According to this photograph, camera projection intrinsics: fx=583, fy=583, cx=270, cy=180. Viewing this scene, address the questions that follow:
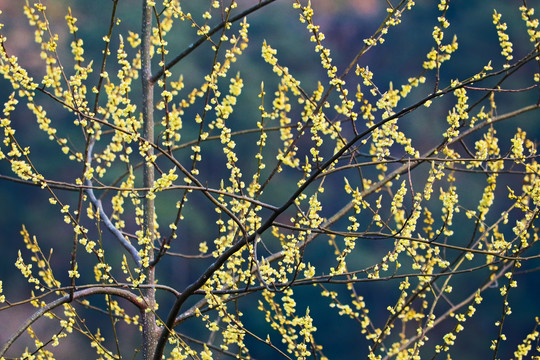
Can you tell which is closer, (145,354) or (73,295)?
(73,295)

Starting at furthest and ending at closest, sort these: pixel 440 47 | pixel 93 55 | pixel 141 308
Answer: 1. pixel 93 55
2. pixel 141 308
3. pixel 440 47

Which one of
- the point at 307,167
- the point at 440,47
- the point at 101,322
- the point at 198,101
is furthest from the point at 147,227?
the point at 198,101

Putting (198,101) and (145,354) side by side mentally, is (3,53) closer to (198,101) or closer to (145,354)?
(145,354)

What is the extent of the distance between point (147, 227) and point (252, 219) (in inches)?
20.2

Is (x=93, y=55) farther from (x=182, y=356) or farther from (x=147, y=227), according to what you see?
(x=182, y=356)

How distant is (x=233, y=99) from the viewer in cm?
156

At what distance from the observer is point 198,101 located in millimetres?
5750

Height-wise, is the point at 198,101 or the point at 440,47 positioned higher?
the point at 198,101

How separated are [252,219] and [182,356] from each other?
0.45m

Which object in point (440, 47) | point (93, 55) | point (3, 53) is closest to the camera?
point (440, 47)

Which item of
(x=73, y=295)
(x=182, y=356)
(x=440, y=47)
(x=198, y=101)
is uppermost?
(x=198, y=101)

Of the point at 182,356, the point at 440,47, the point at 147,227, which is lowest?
the point at 182,356

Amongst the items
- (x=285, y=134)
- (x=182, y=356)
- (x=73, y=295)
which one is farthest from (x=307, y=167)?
(x=73, y=295)

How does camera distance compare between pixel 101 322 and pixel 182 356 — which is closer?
pixel 182 356
